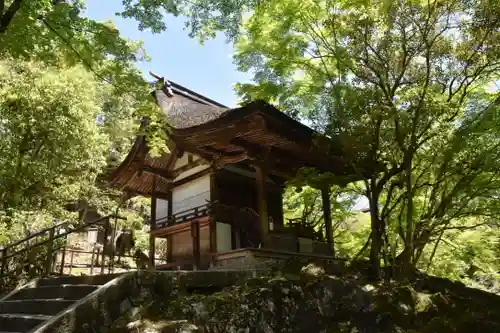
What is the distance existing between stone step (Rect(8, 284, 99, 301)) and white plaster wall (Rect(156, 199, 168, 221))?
243 inches

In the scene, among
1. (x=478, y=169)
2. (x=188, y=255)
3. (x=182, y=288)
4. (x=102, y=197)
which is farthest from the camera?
(x=102, y=197)

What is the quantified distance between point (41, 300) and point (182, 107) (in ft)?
28.9

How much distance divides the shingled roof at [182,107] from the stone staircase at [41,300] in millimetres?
4928

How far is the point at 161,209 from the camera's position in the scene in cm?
1316

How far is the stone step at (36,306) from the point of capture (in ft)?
18.7

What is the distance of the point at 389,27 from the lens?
29.9 ft

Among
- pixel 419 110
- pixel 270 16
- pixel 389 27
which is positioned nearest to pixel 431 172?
pixel 419 110

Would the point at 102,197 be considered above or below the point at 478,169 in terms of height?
above

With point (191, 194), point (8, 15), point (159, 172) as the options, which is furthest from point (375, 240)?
point (8, 15)

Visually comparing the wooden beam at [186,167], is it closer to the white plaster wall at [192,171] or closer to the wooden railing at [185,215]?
the white plaster wall at [192,171]

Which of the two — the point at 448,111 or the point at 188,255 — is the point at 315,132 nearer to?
the point at 448,111

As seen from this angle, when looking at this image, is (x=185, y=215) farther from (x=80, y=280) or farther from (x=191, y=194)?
(x=80, y=280)

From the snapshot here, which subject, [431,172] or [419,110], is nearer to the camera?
[419,110]

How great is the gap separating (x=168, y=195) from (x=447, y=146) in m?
8.30
